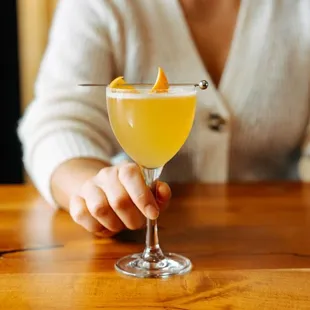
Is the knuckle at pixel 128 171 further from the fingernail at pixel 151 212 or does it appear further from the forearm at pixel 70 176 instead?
the forearm at pixel 70 176

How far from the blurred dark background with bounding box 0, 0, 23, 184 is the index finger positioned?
172 cm

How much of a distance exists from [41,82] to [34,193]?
9.8 inches

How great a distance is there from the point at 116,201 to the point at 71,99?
0.45 meters

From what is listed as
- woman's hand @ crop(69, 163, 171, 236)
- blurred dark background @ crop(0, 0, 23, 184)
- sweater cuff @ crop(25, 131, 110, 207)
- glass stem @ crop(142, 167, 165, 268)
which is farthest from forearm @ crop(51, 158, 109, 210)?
blurred dark background @ crop(0, 0, 23, 184)

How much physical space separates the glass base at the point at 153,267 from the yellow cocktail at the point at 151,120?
0.12m

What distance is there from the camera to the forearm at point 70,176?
0.99m

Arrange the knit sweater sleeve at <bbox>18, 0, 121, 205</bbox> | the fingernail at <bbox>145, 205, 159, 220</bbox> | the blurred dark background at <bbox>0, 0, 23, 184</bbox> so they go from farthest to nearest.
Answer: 1. the blurred dark background at <bbox>0, 0, 23, 184</bbox>
2. the knit sweater sleeve at <bbox>18, 0, 121, 205</bbox>
3. the fingernail at <bbox>145, 205, 159, 220</bbox>

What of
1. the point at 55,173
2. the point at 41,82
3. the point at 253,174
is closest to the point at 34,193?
the point at 55,173

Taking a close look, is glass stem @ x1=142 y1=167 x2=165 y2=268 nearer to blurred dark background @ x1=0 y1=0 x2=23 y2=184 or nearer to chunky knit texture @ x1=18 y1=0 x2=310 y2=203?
chunky knit texture @ x1=18 y1=0 x2=310 y2=203

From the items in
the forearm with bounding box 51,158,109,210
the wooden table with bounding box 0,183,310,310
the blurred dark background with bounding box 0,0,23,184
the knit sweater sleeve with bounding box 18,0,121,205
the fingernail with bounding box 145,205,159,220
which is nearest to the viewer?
the wooden table with bounding box 0,183,310,310

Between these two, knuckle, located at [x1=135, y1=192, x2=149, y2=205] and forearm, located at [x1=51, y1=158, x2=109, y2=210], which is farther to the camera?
forearm, located at [x1=51, y1=158, x2=109, y2=210]

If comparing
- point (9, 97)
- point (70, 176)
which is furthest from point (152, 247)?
point (9, 97)

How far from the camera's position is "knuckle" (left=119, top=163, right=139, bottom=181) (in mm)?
797

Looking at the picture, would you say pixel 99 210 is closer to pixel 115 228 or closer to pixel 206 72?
pixel 115 228
